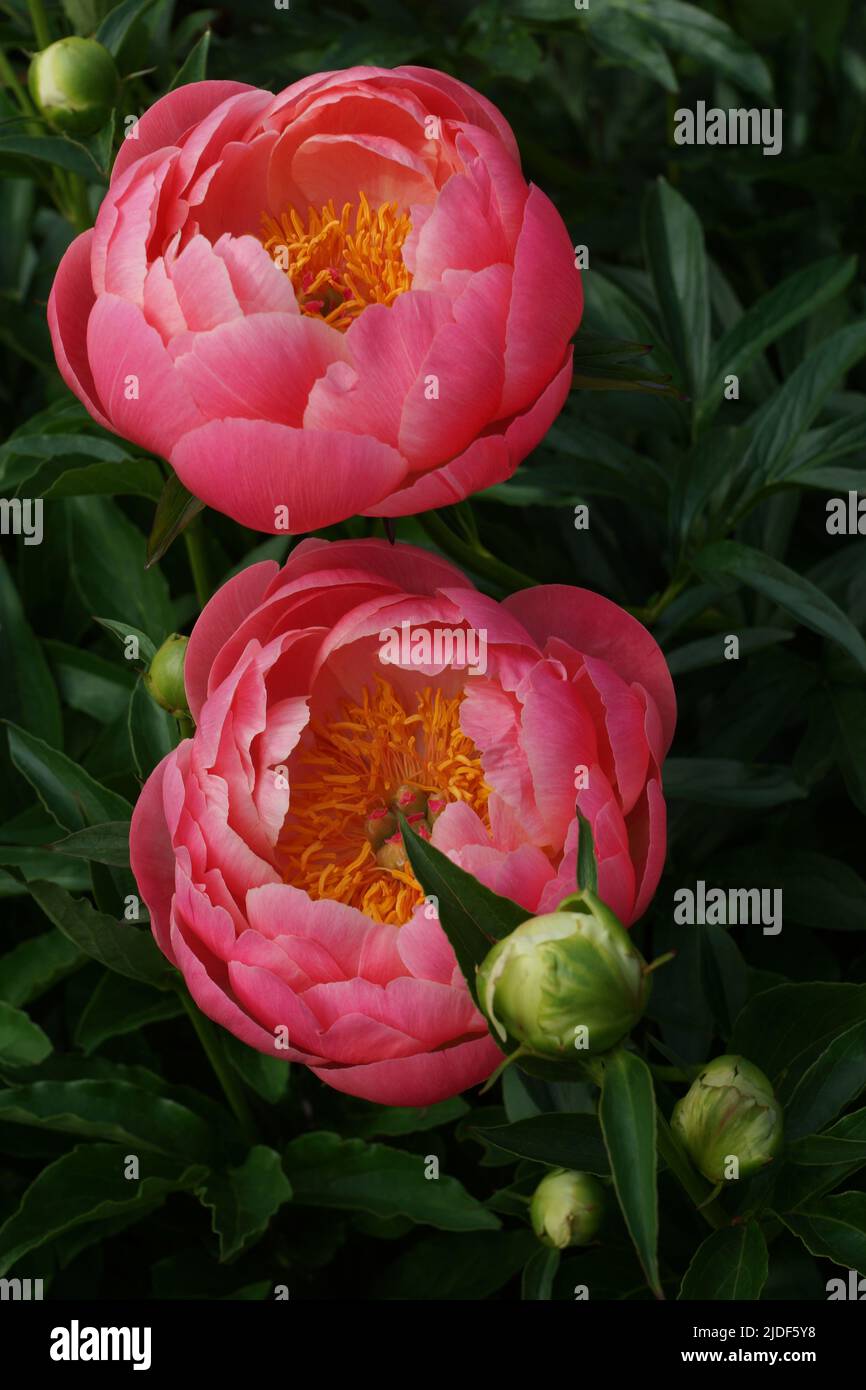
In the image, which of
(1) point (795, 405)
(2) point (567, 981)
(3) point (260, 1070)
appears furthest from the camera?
(1) point (795, 405)

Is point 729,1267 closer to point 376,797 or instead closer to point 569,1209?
point 569,1209

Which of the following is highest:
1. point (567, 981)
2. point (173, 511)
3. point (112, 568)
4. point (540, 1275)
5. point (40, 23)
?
point (40, 23)

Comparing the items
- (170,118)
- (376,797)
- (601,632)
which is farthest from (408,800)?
(170,118)

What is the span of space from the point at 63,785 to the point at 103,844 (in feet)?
0.36

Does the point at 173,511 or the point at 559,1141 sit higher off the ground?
the point at 173,511

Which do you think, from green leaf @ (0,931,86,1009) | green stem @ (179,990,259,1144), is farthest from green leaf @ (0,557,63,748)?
green stem @ (179,990,259,1144)

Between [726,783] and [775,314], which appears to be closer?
[726,783]

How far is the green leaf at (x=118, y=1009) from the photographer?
839 millimetres

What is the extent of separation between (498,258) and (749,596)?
19.2 inches

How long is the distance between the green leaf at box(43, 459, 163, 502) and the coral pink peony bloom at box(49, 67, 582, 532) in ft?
0.40

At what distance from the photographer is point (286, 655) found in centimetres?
68

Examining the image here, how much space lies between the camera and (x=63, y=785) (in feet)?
2.61

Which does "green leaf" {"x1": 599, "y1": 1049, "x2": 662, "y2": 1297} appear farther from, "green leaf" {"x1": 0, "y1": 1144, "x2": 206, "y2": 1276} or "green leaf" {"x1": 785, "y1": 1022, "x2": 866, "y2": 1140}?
"green leaf" {"x1": 0, "y1": 1144, "x2": 206, "y2": 1276}

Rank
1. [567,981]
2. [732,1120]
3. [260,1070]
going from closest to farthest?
[567,981] < [732,1120] < [260,1070]
